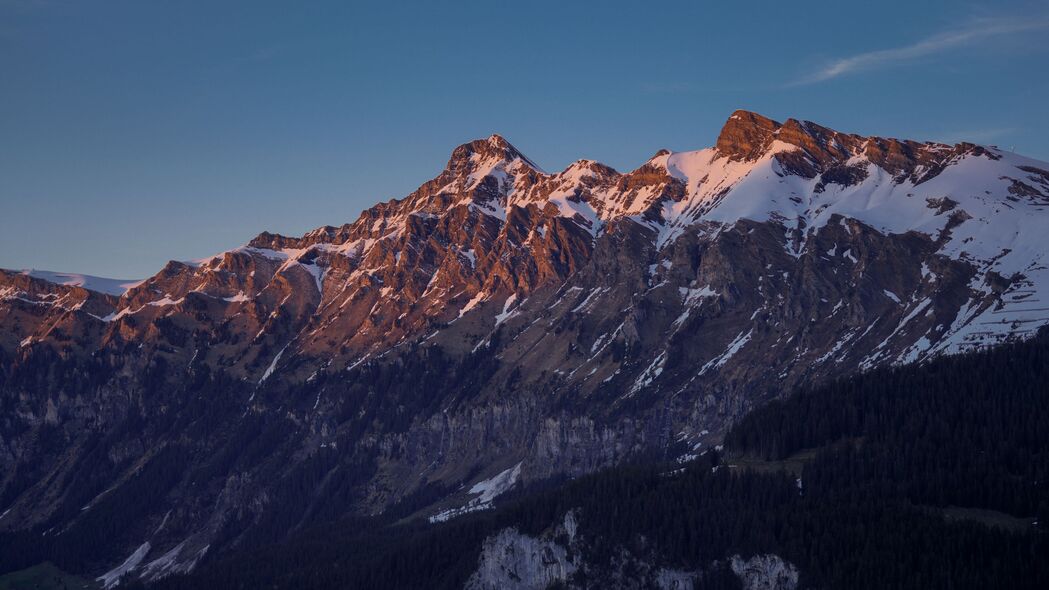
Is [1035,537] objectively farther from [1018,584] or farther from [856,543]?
[856,543]

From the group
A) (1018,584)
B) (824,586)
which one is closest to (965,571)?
(1018,584)

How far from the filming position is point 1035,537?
7466 inches

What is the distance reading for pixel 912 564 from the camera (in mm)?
189125

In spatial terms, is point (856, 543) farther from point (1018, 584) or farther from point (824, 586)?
point (1018, 584)

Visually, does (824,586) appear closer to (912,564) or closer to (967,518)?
(912,564)

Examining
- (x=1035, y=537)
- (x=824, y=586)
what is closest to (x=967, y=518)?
(x=1035, y=537)

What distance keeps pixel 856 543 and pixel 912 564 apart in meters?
9.73

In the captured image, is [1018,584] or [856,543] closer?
[1018,584]

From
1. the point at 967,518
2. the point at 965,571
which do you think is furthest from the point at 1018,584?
the point at 967,518

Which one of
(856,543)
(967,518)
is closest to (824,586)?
(856,543)

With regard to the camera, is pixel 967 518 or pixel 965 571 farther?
pixel 967 518

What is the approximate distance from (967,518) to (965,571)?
1729 centimetres

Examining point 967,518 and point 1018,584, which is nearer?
point 1018,584

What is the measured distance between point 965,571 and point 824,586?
19.0 meters
